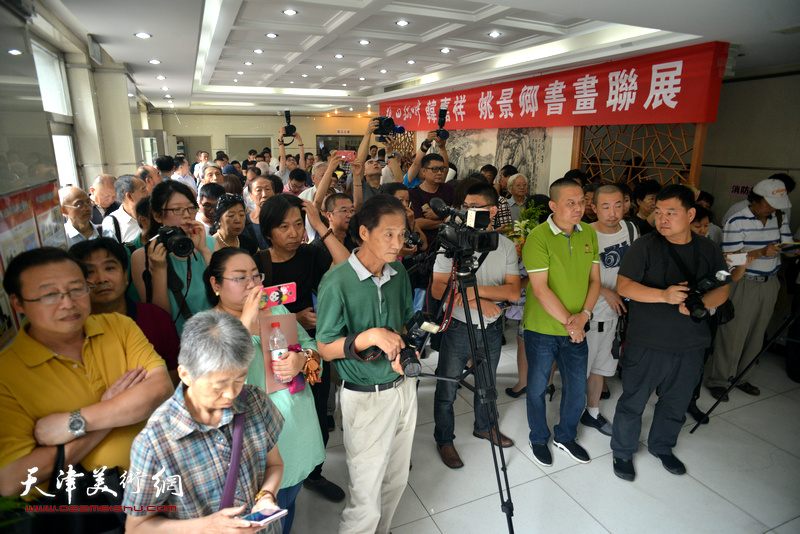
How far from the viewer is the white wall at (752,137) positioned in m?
4.50

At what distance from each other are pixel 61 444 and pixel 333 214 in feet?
5.91

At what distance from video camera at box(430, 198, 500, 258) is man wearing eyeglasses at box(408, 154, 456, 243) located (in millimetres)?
1743

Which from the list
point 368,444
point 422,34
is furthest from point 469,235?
point 422,34

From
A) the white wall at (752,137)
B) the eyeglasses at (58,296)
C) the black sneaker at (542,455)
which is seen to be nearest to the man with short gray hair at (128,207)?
the eyeglasses at (58,296)

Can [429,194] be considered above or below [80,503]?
above

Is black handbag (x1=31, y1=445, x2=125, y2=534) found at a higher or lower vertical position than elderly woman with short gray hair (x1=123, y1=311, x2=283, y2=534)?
lower

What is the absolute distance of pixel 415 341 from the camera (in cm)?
158

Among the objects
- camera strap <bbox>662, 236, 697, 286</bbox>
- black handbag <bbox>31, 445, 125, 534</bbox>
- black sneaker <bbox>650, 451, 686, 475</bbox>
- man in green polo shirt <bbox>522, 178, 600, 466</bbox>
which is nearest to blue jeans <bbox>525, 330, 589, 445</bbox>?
man in green polo shirt <bbox>522, 178, 600, 466</bbox>

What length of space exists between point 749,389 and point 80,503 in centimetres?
413

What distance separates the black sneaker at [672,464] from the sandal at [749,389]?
1.33 m

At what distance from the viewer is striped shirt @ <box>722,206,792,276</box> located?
3213 millimetres

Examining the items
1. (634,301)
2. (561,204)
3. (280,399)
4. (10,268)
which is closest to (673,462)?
(634,301)

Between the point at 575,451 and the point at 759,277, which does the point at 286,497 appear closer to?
the point at 575,451

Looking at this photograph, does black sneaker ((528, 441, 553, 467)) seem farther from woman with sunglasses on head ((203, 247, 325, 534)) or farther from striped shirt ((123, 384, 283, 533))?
striped shirt ((123, 384, 283, 533))
